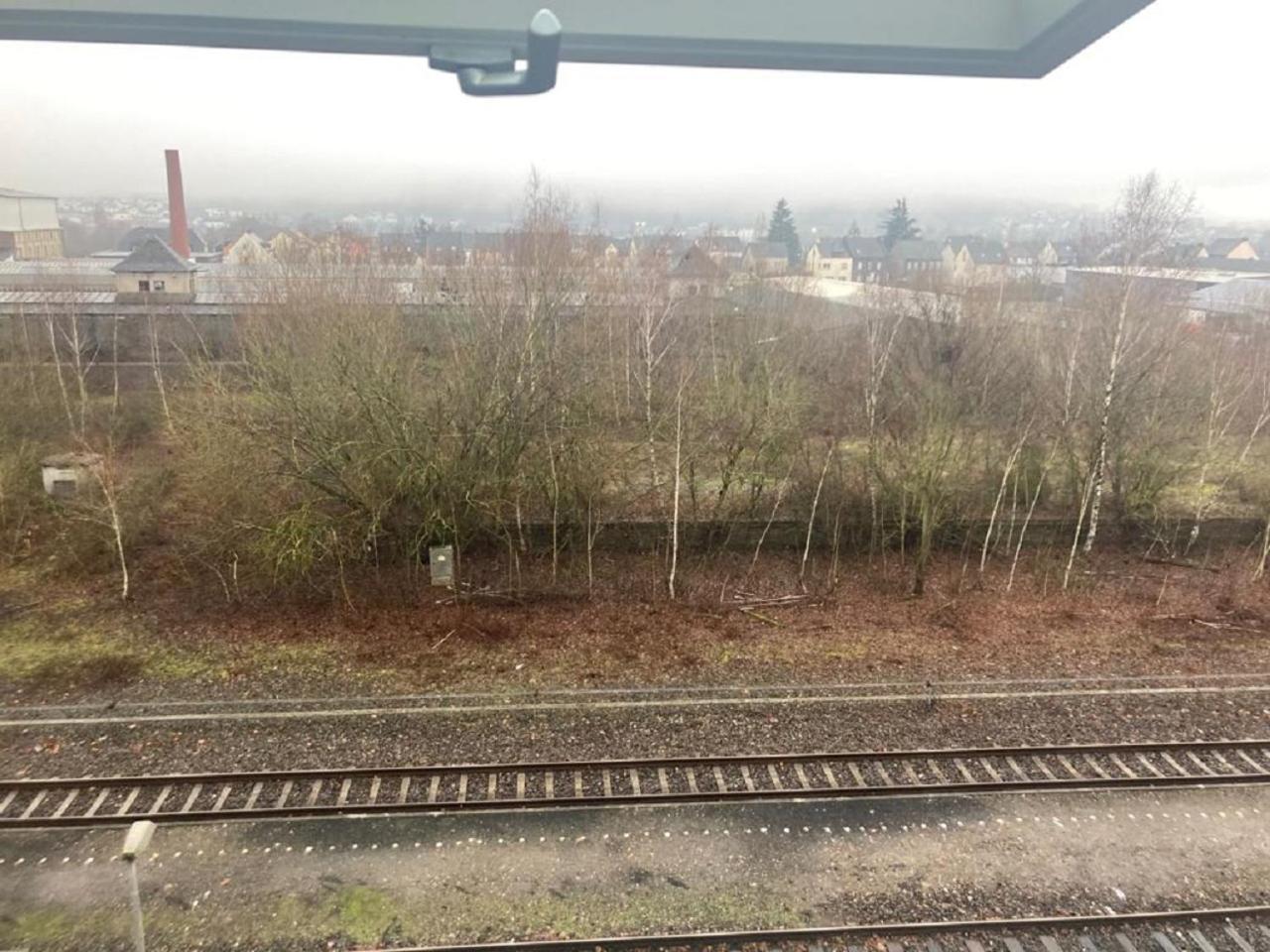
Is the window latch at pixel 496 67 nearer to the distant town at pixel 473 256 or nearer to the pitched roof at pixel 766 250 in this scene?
the distant town at pixel 473 256

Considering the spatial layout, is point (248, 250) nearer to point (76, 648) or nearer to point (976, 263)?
point (76, 648)

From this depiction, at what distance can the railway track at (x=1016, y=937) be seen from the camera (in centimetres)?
510

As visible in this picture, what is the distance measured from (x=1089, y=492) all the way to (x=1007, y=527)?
4.75 feet

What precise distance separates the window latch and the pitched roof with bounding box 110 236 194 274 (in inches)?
945

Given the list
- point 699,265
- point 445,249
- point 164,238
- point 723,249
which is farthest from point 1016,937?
point 164,238

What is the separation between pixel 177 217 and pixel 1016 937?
66.2 feet

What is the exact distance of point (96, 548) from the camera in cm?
1165

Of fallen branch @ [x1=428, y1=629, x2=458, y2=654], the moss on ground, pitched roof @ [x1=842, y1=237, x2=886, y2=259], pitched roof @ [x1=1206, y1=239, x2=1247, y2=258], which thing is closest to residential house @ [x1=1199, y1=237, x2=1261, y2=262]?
→ pitched roof @ [x1=1206, y1=239, x2=1247, y2=258]

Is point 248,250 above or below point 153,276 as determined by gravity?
above

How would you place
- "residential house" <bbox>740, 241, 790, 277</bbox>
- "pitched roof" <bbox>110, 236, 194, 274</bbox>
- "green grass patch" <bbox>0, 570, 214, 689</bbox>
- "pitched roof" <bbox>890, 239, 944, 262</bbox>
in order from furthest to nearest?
"pitched roof" <bbox>890, 239, 944, 262</bbox> → "pitched roof" <bbox>110, 236, 194, 274</bbox> → "residential house" <bbox>740, 241, 790, 277</bbox> → "green grass patch" <bbox>0, 570, 214, 689</bbox>

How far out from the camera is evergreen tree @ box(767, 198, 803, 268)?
23.0 m

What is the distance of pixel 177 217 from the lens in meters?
17.3

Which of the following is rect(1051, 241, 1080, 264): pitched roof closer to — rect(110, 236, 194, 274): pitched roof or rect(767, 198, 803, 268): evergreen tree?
rect(767, 198, 803, 268): evergreen tree

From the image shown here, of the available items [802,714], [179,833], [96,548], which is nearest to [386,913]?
[179,833]
